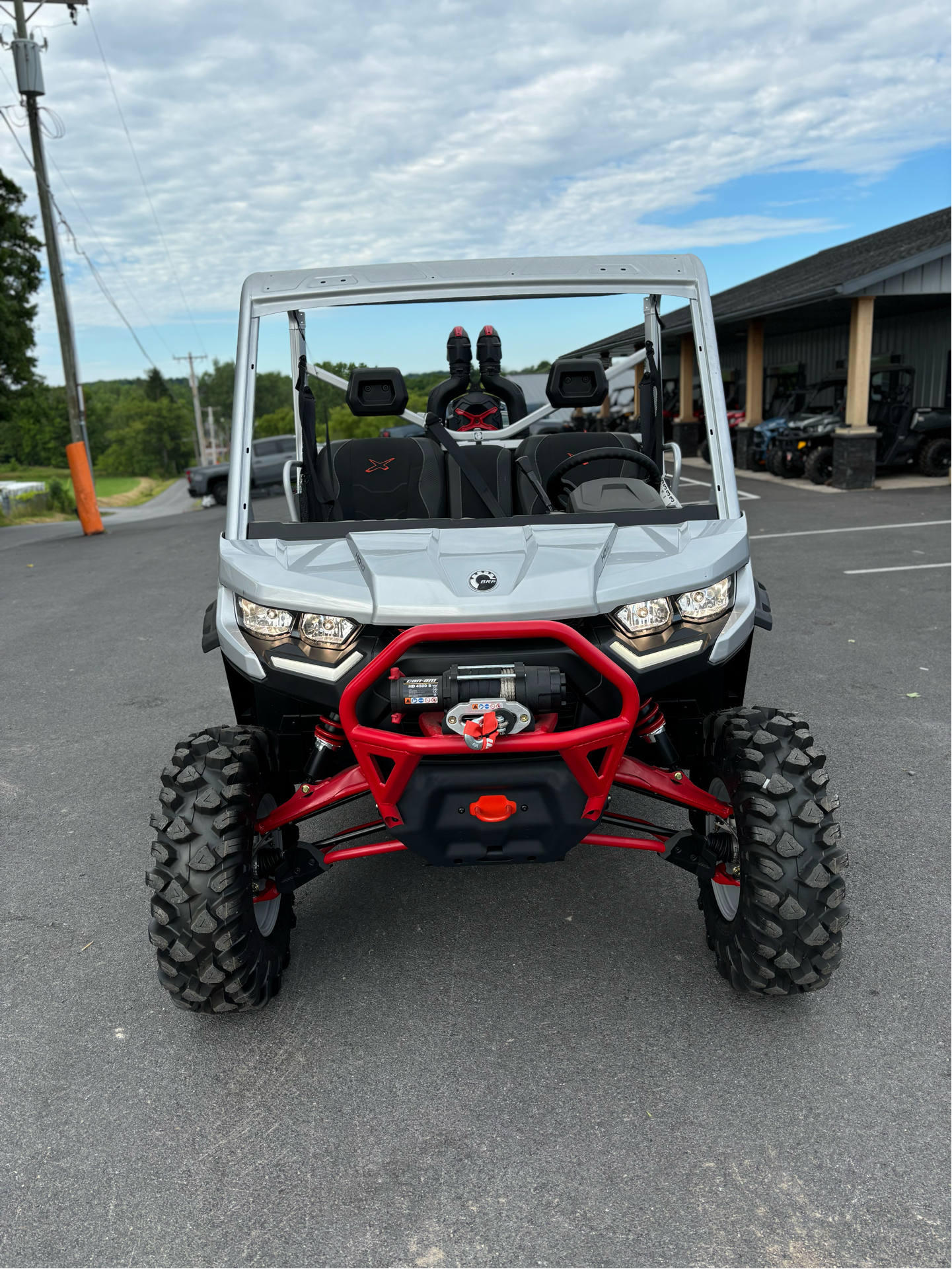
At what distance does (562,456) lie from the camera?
4.06 meters

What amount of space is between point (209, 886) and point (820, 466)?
55.1 feet

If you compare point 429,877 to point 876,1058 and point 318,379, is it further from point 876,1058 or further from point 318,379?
point 318,379

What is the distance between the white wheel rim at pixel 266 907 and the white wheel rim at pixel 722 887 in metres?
1.38

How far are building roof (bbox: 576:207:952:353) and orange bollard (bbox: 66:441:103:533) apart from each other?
1062cm

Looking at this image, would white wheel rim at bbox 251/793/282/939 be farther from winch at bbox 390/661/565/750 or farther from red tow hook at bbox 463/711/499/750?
red tow hook at bbox 463/711/499/750

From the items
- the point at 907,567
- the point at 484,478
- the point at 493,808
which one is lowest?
the point at 907,567

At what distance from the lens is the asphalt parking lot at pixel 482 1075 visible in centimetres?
215

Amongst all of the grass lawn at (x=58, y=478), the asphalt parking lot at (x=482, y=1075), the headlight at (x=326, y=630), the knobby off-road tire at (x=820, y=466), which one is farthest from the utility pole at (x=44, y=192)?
the grass lawn at (x=58, y=478)

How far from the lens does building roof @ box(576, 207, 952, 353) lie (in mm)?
16031

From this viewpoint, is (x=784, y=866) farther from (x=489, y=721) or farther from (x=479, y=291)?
(x=479, y=291)

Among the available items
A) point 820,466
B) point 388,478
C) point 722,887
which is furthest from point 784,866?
point 820,466

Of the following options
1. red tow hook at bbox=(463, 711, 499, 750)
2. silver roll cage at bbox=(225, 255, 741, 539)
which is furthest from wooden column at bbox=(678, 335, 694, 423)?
red tow hook at bbox=(463, 711, 499, 750)

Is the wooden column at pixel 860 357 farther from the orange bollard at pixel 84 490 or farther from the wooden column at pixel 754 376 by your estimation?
the orange bollard at pixel 84 490

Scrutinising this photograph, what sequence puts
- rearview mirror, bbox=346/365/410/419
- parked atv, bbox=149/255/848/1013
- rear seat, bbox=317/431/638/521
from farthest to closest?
rear seat, bbox=317/431/638/521 → rearview mirror, bbox=346/365/410/419 → parked atv, bbox=149/255/848/1013
